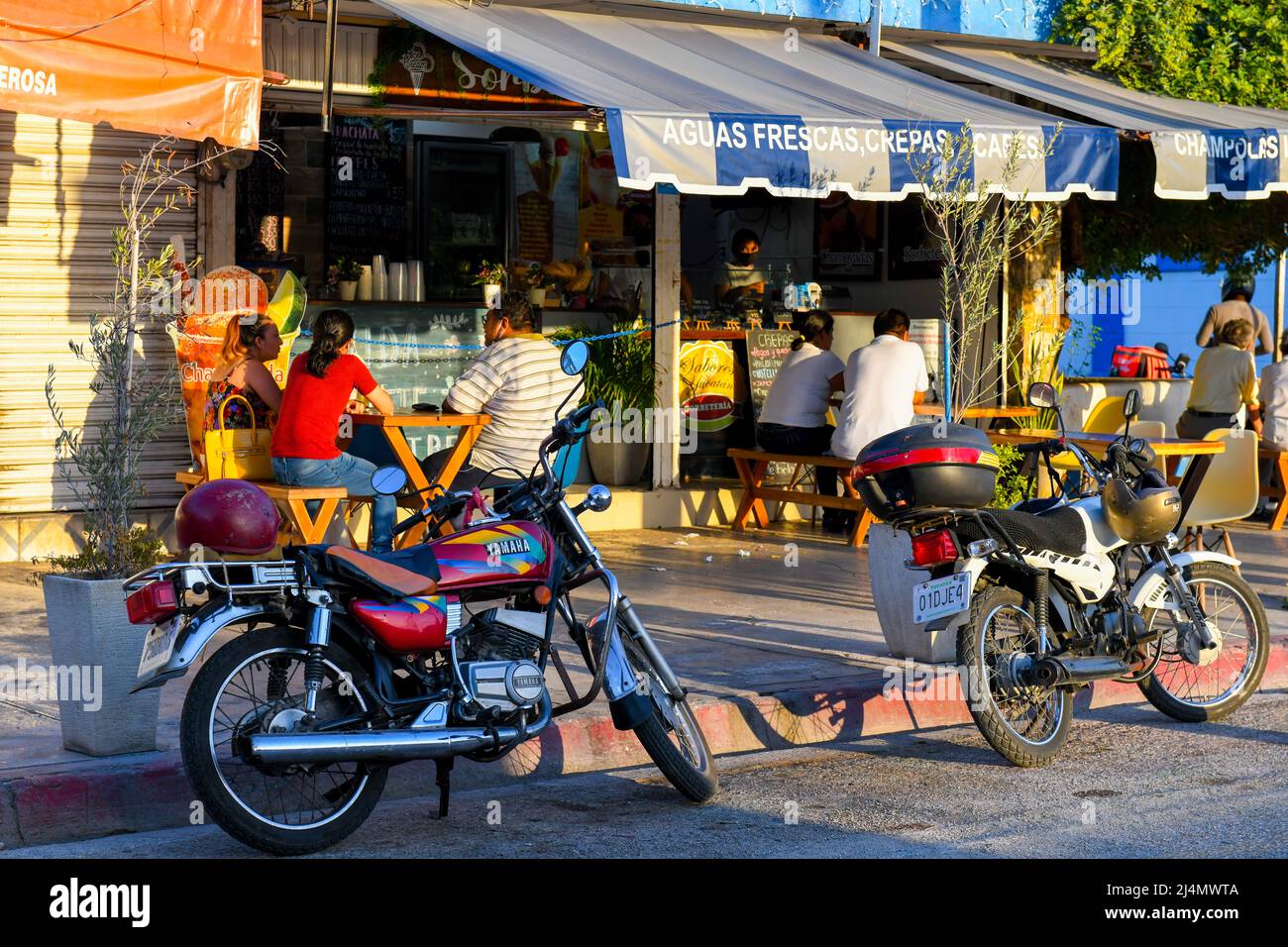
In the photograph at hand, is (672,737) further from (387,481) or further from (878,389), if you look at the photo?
(878,389)

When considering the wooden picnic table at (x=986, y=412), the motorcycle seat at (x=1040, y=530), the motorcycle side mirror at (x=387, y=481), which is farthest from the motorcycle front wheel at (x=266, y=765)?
the wooden picnic table at (x=986, y=412)

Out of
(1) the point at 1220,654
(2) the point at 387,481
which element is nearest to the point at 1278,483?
(1) the point at 1220,654

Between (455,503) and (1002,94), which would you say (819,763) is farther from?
(1002,94)

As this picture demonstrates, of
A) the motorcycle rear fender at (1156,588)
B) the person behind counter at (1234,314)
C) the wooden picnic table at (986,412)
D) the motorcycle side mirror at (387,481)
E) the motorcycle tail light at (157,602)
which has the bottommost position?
the motorcycle rear fender at (1156,588)

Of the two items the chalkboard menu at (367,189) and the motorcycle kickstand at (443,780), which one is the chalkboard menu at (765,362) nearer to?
the chalkboard menu at (367,189)

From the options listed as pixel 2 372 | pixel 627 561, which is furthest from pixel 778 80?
pixel 2 372

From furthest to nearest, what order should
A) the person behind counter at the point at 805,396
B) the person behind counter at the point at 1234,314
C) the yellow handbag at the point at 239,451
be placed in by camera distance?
the person behind counter at the point at 1234,314 < the person behind counter at the point at 805,396 < the yellow handbag at the point at 239,451

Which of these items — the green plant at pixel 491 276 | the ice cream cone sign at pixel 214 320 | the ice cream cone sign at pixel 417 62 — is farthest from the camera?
the green plant at pixel 491 276

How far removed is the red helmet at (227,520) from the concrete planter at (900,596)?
338 cm

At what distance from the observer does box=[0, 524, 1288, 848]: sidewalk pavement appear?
5.78 metres

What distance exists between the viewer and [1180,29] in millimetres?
13461

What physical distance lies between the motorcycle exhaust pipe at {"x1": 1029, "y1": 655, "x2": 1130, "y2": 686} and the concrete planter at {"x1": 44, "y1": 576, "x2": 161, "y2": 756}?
3.22 meters

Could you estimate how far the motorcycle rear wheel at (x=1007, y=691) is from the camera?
6449mm

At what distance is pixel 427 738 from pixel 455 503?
836mm
